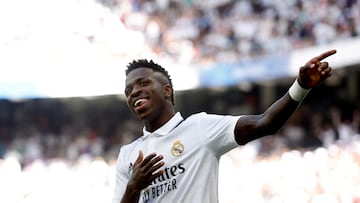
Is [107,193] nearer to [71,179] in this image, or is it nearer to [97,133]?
[71,179]

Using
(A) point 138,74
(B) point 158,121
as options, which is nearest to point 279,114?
(B) point 158,121

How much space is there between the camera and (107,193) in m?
13.3

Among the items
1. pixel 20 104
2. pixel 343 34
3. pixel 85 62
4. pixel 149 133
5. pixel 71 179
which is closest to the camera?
pixel 149 133

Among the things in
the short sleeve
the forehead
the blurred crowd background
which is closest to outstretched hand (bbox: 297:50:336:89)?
the forehead

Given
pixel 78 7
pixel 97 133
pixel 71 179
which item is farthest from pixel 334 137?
pixel 78 7

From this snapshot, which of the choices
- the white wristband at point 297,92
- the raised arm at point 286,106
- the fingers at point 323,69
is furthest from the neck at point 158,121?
the fingers at point 323,69

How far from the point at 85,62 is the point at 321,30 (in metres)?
5.62

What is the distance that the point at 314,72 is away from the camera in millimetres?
3555

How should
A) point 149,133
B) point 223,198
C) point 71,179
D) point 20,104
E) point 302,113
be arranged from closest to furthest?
point 149,133, point 223,198, point 71,179, point 302,113, point 20,104

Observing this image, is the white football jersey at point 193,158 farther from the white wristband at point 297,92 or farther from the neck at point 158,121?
the white wristband at point 297,92

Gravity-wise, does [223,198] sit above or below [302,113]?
below

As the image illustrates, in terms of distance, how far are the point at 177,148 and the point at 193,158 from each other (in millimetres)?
128

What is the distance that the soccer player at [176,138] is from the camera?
3678mm

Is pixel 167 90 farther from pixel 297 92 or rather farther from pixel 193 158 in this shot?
pixel 297 92
